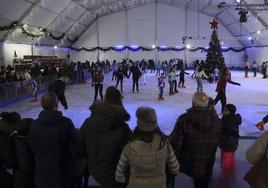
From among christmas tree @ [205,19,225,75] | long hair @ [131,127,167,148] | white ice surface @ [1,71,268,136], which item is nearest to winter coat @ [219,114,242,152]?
long hair @ [131,127,167,148]

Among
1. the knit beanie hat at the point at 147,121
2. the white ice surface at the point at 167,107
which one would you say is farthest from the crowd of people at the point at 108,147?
the white ice surface at the point at 167,107

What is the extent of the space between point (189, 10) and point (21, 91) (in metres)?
29.1

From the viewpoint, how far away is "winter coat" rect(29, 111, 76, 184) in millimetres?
3365

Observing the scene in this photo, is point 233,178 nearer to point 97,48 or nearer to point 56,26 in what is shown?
point 56,26

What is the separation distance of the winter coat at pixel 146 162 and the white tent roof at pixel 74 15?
17.9 m

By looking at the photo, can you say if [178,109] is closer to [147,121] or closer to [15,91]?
[15,91]

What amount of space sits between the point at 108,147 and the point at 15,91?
11.5 m

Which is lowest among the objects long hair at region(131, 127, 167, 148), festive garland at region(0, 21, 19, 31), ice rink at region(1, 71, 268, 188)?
ice rink at region(1, 71, 268, 188)

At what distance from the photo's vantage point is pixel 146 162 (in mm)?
2836

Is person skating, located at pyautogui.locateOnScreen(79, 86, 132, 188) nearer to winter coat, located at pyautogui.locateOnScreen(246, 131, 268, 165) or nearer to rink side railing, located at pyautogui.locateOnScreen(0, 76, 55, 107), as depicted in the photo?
winter coat, located at pyautogui.locateOnScreen(246, 131, 268, 165)

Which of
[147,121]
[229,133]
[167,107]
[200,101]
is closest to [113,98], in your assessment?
[147,121]

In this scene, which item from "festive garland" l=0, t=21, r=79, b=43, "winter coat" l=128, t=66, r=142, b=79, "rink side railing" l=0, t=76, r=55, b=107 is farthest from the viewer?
"festive garland" l=0, t=21, r=79, b=43

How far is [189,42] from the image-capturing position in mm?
40812

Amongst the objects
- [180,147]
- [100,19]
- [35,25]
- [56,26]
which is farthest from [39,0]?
[180,147]
